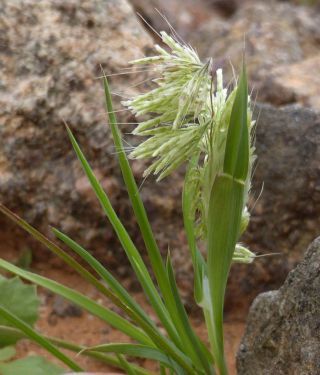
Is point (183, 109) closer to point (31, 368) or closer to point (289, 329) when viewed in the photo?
point (289, 329)

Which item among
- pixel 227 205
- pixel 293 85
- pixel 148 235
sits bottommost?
pixel 293 85

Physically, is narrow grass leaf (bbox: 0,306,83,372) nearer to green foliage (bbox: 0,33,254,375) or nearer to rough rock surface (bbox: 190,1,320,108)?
green foliage (bbox: 0,33,254,375)

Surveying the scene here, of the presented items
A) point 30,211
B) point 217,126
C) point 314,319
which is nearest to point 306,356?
point 314,319

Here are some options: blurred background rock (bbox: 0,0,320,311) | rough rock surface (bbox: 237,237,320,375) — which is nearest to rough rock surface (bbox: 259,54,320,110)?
blurred background rock (bbox: 0,0,320,311)

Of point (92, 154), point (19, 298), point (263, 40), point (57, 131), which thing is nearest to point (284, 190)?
point (92, 154)

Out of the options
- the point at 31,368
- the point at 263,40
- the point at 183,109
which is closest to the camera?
the point at 183,109

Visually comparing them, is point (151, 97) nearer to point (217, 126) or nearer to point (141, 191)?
point (217, 126)

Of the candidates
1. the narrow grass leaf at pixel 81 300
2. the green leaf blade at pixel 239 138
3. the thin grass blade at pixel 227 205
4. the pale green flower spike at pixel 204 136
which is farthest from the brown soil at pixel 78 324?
the green leaf blade at pixel 239 138
